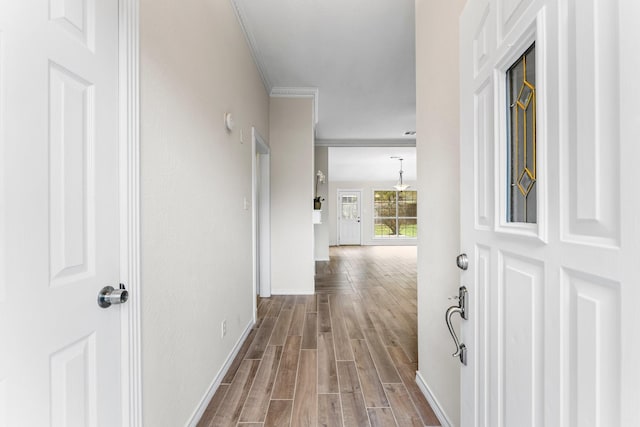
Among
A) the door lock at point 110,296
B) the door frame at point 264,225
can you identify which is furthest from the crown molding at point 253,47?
the door lock at point 110,296

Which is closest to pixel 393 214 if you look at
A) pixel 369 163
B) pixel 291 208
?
pixel 369 163

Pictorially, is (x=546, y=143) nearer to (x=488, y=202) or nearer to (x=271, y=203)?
(x=488, y=202)

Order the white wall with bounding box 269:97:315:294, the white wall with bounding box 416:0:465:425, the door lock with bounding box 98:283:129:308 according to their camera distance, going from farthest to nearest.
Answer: the white wall with bounding box 269:97:315:294
the white wall with bounding box 416:0:465:425
the door lock with bounding box 98:283:129:308

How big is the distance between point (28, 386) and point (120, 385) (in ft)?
1.23

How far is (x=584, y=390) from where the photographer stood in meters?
0.54

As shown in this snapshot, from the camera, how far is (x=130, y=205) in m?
1.05

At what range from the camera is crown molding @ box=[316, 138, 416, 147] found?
6602mm

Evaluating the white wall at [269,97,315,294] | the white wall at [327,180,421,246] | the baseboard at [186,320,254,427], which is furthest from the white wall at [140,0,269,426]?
the white wall at [327,180,421,246]

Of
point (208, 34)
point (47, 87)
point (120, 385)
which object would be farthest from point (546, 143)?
point (208, 34)

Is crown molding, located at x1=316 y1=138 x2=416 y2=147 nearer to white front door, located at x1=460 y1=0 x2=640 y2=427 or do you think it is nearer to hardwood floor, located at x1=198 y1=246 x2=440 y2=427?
hardwood floor, located at x1=198 y1=246 x2=440 y2=427

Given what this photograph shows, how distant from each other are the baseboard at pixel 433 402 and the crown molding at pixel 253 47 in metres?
2.95

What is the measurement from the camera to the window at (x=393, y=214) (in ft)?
37.7

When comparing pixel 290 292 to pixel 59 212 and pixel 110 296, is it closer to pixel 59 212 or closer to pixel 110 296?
pixel 110 296

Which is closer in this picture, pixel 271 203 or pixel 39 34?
pixel 39 34
